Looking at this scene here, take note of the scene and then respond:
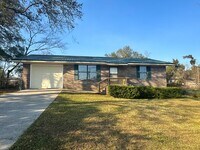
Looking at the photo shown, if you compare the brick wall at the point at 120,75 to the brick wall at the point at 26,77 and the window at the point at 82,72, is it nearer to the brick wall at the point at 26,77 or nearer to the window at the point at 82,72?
the window at the point at 82,72

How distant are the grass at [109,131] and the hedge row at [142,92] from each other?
5851mm

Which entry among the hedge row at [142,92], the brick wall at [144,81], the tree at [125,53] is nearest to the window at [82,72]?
the brick wall at [144,81]

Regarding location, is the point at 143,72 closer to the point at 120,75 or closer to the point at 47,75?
the point at 120,75

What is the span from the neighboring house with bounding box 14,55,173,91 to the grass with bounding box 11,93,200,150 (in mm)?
10664

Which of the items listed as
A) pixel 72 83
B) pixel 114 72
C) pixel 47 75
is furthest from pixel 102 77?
pixel 47 75

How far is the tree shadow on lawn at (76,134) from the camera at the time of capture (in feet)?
16.4

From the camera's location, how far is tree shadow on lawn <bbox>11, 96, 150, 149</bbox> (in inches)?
197

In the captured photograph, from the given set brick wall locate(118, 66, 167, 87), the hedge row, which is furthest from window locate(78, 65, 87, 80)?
the hedge row

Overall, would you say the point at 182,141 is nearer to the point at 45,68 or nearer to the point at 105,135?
the point at 105,135

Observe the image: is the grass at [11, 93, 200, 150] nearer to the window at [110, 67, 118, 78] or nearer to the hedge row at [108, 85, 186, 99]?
the hedge row at [108, 85, 186, 99]

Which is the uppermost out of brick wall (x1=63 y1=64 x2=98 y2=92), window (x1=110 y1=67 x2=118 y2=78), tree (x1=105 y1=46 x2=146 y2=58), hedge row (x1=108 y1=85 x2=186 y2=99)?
tree (x1=105 y1=46 x2=146 y2=58)

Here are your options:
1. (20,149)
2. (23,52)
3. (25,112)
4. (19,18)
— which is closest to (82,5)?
(19,18)

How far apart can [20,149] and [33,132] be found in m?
1.09

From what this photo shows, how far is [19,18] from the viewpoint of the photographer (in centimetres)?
1337
